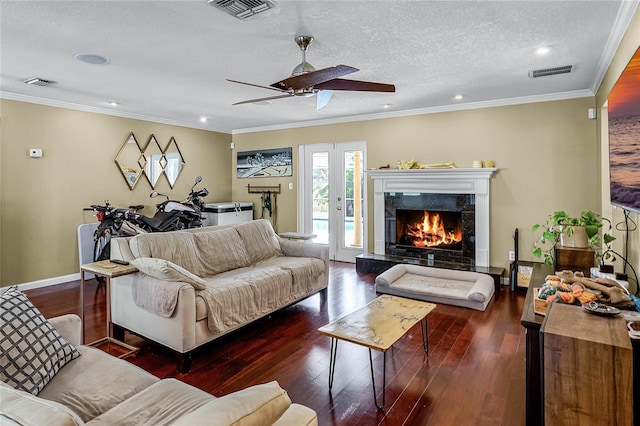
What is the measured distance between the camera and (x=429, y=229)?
5.57 m

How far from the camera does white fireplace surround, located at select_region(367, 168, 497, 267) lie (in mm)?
4988

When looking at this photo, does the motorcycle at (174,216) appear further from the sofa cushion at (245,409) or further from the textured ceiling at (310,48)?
the sofa cushion at (245,409)

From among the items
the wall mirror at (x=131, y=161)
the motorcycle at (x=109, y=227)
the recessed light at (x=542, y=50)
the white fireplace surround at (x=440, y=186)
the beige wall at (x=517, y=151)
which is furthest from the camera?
the wall mirror at (x=131, y=161)

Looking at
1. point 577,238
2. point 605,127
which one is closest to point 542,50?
point 605,127

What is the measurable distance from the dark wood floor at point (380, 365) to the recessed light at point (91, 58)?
2.51 meters

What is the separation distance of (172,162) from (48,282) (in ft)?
8.52

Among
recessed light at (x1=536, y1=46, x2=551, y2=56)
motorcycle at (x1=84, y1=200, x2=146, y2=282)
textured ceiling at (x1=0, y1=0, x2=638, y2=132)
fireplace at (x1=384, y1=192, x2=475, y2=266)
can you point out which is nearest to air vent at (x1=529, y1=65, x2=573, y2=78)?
textured ceiling at (x1=0, y1=0, x2=638, y2=132)

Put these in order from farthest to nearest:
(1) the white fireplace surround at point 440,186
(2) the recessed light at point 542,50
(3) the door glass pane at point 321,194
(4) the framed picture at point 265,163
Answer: (4) the framed picture at point 265,163 < (3) the door glass pane at point 321,194 < (1) the white fireplace surround at point 440,186 < (2) the recessed light at point 542,50

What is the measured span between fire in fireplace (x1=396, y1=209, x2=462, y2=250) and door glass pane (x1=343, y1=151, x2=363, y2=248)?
0.77 metres

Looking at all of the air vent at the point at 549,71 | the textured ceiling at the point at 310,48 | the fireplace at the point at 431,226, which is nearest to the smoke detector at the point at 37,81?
the textured ceiling at the point at 310,48

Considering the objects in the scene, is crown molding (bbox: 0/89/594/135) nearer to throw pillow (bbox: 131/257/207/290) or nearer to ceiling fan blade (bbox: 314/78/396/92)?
ceiling fan blade (bbox: 314/78/396/92)

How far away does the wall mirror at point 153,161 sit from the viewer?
5992mm

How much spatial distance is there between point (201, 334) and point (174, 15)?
2298 mm

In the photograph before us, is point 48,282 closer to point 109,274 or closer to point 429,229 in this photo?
point 109,274
